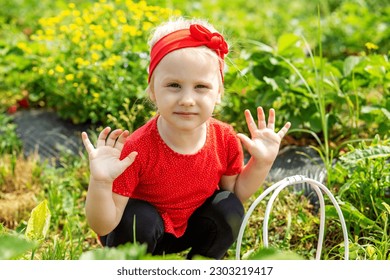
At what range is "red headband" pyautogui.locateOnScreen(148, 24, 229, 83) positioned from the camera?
6.57ft

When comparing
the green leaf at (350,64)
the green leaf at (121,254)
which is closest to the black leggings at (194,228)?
the green leaf at (121,254)

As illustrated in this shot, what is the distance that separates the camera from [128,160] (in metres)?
1.98

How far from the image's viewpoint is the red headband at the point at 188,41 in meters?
2.00

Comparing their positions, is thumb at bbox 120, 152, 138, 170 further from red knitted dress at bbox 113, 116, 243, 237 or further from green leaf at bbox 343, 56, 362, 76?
green leaf at bbox 343, 56, 362, 76

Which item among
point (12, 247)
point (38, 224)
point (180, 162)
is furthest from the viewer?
point (180, 162)

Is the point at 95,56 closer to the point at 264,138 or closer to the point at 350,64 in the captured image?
the point at 350,64

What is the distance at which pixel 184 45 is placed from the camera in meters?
1.99

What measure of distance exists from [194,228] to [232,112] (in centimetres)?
112

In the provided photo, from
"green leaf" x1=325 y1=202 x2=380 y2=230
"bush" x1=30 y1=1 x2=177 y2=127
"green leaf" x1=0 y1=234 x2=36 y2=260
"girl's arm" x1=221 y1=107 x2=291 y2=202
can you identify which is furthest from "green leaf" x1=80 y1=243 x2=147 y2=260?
"bush" x1=30 y1=1 x2=177 y2=127

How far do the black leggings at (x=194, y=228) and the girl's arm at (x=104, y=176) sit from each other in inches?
3.5

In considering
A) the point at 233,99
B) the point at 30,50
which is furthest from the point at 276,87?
the point at 30,50

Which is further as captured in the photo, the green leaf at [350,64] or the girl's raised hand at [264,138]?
the green leaf at [350,64]

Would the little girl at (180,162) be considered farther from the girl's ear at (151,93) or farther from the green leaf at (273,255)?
the green leaf at (273,255)

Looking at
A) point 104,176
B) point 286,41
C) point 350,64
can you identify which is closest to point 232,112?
point 286,41
